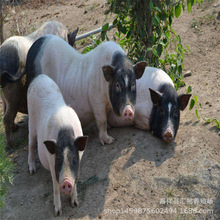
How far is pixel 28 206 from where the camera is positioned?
16.2 feet

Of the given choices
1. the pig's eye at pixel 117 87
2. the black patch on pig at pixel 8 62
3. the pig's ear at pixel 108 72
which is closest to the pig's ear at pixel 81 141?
the pig's eye at pixel 117 87

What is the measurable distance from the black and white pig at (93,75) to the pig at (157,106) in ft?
1.32

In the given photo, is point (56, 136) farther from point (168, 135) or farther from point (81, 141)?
point (168, 135)

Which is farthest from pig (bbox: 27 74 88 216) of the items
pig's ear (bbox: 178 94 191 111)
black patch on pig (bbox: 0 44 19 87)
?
pig's ear (bbox: 178 94 191 111)

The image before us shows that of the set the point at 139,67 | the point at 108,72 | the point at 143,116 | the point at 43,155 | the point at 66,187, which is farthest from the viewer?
the point at 143,116

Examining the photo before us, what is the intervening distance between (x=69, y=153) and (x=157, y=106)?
78.7 inches

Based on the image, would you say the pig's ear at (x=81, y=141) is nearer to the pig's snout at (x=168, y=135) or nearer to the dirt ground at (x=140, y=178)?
the dirt ground at (x=140, y=178)

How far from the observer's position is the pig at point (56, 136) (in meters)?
4.31

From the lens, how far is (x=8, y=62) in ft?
20.6

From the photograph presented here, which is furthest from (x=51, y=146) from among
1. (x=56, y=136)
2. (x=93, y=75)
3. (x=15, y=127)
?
(x=15, y=127)

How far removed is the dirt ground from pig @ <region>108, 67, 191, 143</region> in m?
0.15

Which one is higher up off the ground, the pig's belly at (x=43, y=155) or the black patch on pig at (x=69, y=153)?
the black patch on pig at (x=69, y=153)

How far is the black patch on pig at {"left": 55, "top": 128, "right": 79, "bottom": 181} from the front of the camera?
4.32 metres

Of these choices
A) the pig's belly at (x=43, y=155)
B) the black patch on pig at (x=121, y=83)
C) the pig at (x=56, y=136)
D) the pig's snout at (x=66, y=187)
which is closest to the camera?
the pig's snout at (x=66, y=187)
